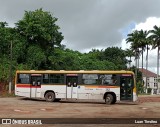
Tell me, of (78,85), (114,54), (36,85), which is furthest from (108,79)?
(114,54)

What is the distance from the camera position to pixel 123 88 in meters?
30.0

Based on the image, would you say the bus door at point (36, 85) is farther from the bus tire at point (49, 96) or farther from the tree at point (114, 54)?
the tree at point (114, 54)

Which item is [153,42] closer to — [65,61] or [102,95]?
[65,61]

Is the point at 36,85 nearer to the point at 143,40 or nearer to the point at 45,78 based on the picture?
the point at 45,78

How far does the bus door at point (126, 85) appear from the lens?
29828 millimetres

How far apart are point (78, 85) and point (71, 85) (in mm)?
601

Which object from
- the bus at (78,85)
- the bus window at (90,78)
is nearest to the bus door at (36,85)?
the bus at (78,85)

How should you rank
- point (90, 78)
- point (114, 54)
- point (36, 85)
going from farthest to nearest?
1. point (114, 54)
2. point (36, 85)
3. point (90, 78)

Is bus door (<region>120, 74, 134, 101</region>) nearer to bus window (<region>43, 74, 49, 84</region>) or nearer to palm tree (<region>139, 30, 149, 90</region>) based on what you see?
bus window (<region>43, 74, 49, 84</region>)

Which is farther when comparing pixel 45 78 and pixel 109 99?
pixel 45 78

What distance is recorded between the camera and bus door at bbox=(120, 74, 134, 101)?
29.8 meters

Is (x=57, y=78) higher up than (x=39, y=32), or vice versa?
(x=39, y=32)

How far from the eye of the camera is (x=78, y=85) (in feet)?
102

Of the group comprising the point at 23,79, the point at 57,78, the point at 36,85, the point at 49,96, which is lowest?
the point at 49,96
